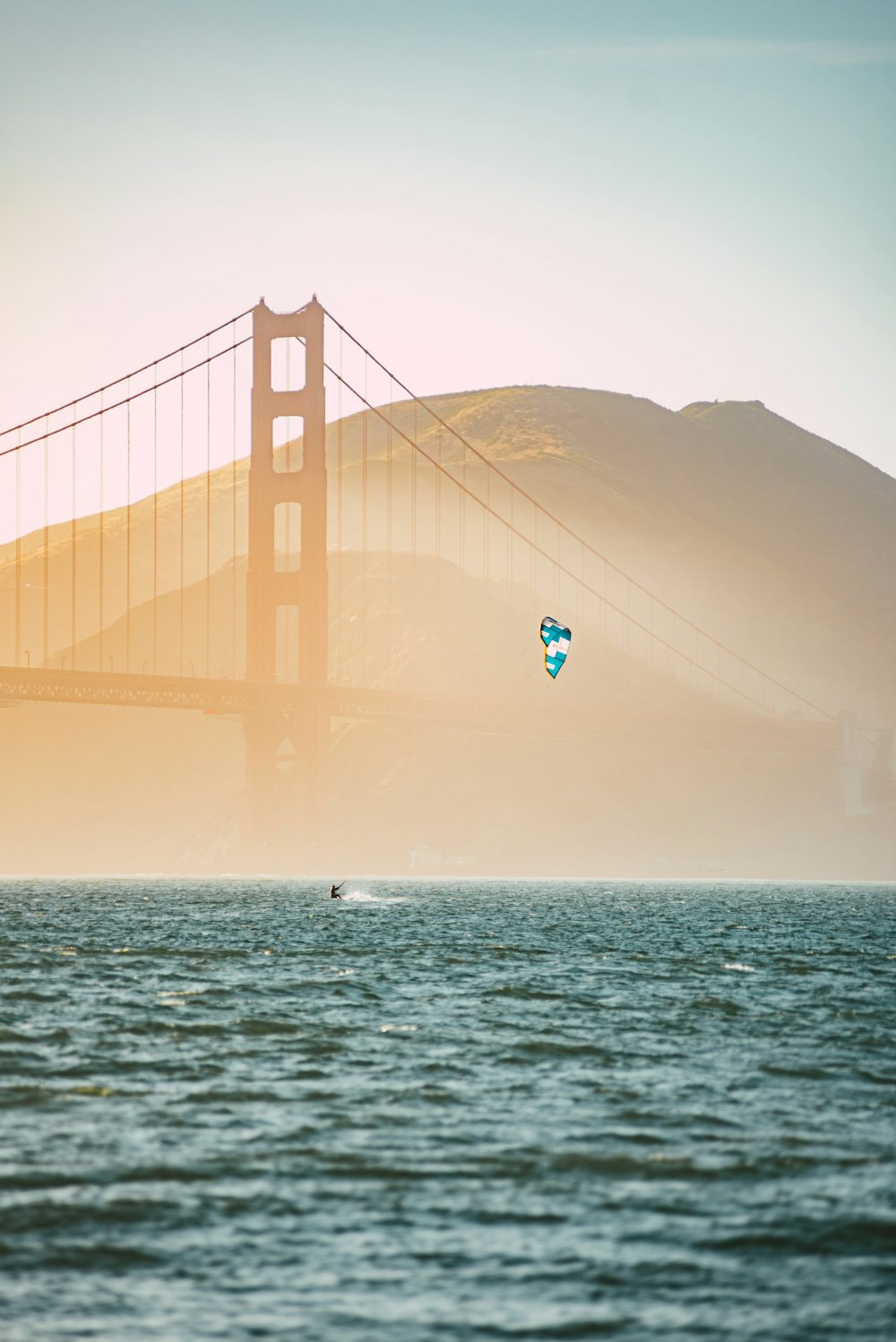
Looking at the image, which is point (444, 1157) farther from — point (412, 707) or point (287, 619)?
point (412, 707)

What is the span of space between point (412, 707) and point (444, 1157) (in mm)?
95947

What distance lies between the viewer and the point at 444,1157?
16.9 meters

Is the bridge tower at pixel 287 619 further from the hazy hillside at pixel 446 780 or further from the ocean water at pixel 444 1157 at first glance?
the ocean water at pixel 444 1157

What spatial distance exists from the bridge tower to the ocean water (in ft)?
208

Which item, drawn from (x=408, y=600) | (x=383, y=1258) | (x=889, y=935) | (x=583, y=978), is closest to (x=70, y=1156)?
(x=383, y=1258)

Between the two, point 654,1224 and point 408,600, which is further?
point 408,600

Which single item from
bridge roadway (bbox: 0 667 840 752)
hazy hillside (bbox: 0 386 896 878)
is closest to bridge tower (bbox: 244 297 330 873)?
bridge roadway (bbox: 0 667 840 752)

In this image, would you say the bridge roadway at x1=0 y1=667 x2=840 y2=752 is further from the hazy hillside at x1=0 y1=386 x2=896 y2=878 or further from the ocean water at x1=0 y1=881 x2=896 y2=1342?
the ocean water at x1=0 y1=881 x2=896 y2=1342

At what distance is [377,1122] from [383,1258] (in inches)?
210

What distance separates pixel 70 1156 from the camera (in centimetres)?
1683

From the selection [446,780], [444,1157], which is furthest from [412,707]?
[444,1157]

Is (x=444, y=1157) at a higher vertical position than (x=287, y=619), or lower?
lower

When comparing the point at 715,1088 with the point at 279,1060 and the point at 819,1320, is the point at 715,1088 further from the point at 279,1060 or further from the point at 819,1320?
the point at 819,1320

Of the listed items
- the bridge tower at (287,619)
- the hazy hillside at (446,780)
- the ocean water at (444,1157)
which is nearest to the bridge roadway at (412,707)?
the bridge tower at (287,619)
